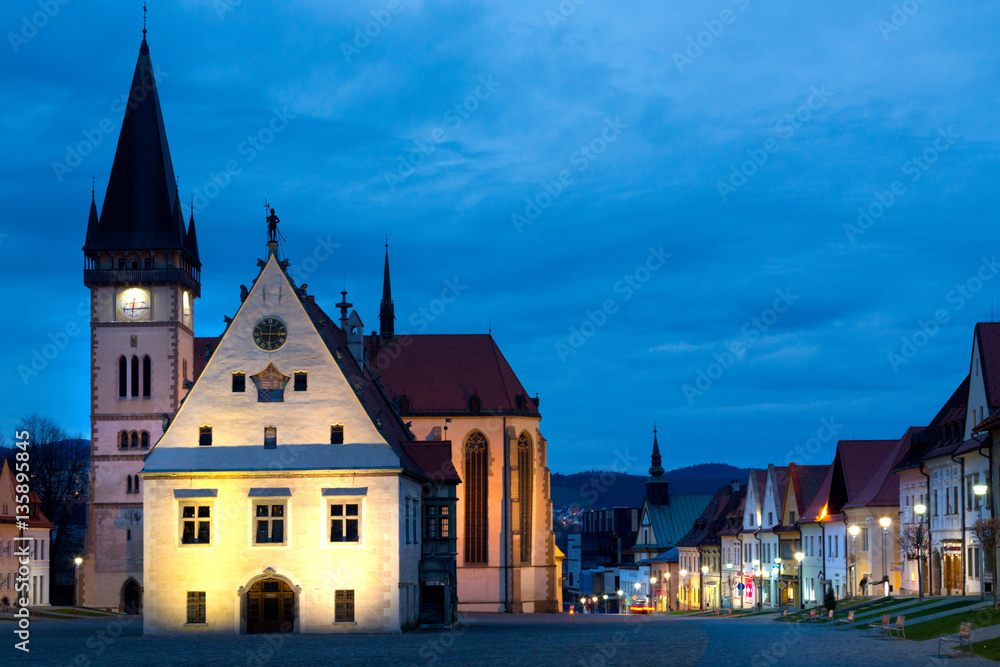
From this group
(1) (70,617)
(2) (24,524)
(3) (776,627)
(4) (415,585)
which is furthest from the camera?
(2) (24,524)

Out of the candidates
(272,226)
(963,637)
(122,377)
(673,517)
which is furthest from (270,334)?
(673,517)

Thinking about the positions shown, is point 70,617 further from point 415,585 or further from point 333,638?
point 333,638

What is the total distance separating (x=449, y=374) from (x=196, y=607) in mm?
39901

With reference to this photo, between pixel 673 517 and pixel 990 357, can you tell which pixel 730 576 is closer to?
pixel 673 517

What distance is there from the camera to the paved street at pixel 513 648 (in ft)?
108

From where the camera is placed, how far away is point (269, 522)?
2101 inches

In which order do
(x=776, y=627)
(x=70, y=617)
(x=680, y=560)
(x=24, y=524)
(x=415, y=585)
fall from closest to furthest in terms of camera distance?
1. (x=776, y=627)
2. (x=415, y=585)
3. (x=70, y=617)
4. (x=24, y=524)
5. (x=680, y=560)

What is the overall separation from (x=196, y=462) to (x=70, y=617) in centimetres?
2417

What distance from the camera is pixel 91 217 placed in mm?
89750

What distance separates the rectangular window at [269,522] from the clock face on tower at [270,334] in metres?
6.54

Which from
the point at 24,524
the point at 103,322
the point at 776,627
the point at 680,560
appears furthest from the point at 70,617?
the point at 680,560

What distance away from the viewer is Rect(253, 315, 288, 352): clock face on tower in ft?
179

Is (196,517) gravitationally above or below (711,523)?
above

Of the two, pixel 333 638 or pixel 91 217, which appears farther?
pixel 91 217
